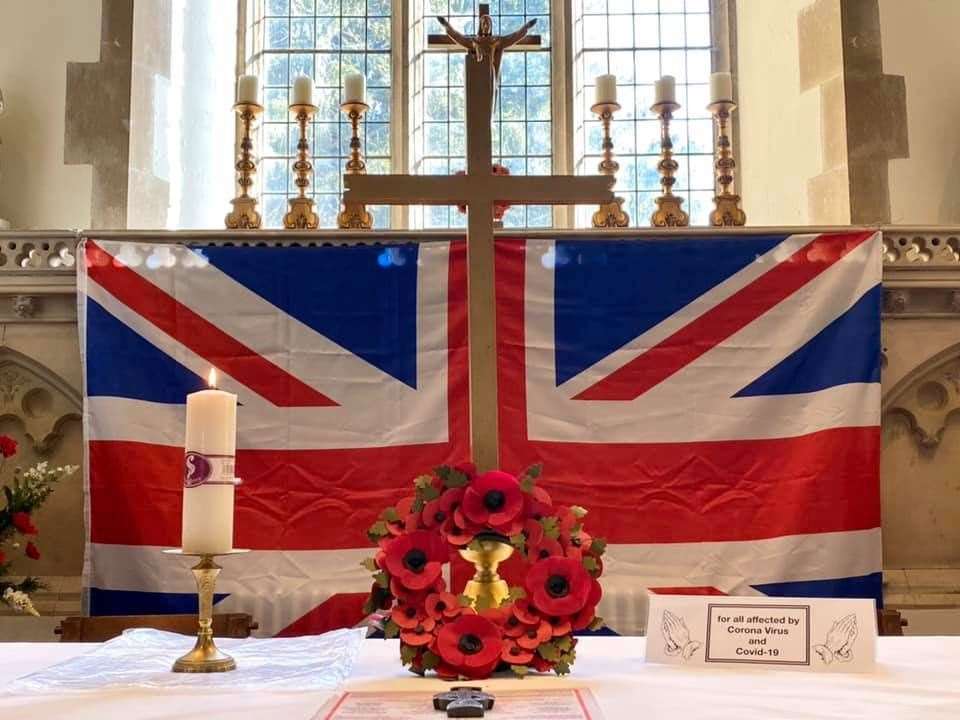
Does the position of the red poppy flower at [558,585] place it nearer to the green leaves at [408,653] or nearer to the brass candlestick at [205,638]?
the green leaves at [408,653]

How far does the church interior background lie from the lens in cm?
Result: 338

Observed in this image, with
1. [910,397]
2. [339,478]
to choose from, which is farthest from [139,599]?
[910,397]

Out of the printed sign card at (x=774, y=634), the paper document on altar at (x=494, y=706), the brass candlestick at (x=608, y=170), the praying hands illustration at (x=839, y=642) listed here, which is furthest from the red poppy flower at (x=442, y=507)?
the brass candlestick at (x=608, y=170)

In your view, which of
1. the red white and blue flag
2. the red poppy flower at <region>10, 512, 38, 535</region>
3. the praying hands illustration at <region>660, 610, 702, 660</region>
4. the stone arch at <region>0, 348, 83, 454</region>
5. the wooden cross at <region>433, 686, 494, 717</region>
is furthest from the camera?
the stone arch at <region>0, 348, 83, 454</region>

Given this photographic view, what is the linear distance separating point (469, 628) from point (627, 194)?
146 inches

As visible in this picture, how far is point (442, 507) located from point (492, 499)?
0.24ft

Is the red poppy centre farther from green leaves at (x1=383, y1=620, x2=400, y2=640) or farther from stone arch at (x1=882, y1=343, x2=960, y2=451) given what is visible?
stone arch at (x1=882, y1=343, x2=960, y2=451)

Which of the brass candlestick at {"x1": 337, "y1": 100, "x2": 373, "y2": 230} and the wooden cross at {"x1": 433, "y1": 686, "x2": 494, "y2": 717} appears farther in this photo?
the brass candlestick at {"x1": 337, "y1": 100, "x2": 373, "y2": 230}

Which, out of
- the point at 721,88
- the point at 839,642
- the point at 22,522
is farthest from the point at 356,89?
the point at 839,642

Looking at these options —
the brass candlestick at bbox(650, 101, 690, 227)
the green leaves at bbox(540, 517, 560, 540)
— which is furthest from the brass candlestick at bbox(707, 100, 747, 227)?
the green leaves at bbox(540, 517, 560, 540)

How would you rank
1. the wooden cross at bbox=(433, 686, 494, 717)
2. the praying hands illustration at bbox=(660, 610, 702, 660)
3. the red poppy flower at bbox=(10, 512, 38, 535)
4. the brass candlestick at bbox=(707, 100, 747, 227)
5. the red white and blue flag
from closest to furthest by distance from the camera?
the wooden cross at bbox=(433, 686, 494, 717) < the praying hands illustration at bbox=(660, 610, 702, 660) < the red poppy flower at bbox=(10, 512, 38, 535) < the red white and blue flag < the brass candlestick at bbox=(707, 100, 747, 227)

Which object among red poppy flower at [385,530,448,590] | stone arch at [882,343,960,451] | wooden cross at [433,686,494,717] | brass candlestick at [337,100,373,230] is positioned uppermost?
brass candlestick at [337,100,373,230]

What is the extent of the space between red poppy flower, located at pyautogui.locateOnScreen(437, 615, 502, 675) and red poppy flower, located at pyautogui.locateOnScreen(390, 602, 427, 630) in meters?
0.04

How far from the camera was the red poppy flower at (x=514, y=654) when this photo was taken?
1300 mm
